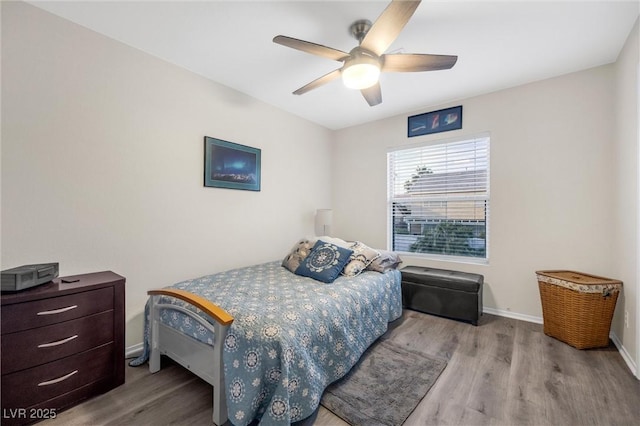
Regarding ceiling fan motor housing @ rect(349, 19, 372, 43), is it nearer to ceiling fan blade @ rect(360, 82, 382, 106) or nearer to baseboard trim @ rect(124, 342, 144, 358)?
ceiling fan blade @ rect(360, 82, 382, 106)

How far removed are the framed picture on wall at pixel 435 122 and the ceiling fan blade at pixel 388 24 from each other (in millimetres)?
1942

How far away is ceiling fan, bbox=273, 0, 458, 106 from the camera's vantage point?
5.18ft

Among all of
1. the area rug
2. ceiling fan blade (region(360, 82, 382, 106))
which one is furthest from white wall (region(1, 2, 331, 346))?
the area rug

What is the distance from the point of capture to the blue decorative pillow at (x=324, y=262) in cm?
246

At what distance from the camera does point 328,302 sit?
1.91 m

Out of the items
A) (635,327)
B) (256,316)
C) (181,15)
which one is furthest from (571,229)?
(181,15)

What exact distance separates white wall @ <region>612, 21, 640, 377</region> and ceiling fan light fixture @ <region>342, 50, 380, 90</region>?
1.95m

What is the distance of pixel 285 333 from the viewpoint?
144cm

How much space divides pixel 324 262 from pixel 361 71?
170 cm

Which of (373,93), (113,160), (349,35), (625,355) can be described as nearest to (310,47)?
(349,35)

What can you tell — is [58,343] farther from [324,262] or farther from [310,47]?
[310,47]

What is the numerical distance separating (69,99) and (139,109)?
444mm

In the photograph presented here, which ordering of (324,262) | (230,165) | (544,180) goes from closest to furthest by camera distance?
(324,262)
(544,180)
(230,165)

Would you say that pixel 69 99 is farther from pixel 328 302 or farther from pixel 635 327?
pixel 635 327
